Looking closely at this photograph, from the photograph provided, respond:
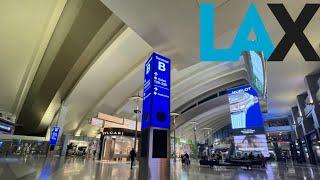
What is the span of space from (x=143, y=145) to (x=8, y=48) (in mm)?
12549

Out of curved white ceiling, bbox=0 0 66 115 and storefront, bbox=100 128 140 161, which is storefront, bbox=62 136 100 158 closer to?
storefront, bbox=100 128 140 161

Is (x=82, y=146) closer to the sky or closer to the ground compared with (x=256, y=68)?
closer to the ground

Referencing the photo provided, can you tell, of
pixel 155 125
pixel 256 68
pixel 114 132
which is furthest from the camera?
pixel 114 132

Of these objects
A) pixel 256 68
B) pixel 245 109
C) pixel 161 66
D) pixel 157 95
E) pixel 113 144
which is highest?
pixel 256 68

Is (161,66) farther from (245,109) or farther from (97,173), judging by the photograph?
(245,109)

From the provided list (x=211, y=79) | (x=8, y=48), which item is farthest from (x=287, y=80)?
(x=8, y=48)

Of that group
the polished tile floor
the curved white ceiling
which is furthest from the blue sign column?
the curved white ceiling

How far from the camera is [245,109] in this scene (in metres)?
16.2

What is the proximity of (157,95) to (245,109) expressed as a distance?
44.0ft

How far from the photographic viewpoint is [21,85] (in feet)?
54.9

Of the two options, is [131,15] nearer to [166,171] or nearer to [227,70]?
[166,171]

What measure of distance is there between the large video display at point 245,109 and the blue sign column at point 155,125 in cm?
1281

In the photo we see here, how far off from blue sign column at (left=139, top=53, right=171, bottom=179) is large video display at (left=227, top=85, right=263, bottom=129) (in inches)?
504

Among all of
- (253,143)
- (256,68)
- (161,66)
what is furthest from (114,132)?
(161,66)
